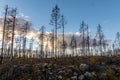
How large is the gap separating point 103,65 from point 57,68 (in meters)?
4.48

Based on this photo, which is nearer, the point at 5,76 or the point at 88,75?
the point at 88,75

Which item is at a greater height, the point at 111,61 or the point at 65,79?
the point at 111,61

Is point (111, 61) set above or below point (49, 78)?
above

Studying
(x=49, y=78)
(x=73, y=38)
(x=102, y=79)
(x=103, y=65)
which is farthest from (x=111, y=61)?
(x=73, y=38)

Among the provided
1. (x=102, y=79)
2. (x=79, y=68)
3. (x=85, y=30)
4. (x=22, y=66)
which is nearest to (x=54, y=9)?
(x=85, y=30)

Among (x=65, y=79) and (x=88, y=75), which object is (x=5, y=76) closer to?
(x=65, y=79)

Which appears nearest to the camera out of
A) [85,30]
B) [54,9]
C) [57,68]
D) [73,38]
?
[57,68]

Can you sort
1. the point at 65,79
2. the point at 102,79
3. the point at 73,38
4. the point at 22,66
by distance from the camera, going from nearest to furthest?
the point at 102,79
the point at 65,79
the point at 22,66
the point at 73,38

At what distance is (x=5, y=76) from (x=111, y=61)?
435 inches

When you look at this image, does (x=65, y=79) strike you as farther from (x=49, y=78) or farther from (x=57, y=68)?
(x=57, y=68)

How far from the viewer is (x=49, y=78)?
1750 cm

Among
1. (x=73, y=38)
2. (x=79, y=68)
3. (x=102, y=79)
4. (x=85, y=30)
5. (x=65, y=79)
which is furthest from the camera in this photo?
(x=73, y=38)

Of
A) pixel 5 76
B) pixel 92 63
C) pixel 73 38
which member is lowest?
pixel 5 76

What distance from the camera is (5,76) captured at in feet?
65.6
